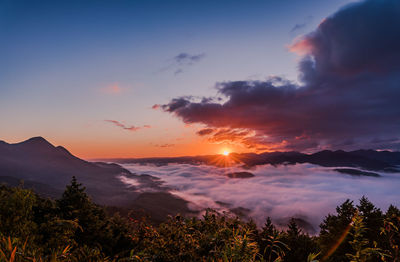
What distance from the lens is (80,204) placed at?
22.1 meters

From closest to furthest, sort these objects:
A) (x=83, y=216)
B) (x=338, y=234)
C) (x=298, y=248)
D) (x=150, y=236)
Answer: (x=150, y=236) → (x=83, y=216) → (x=298, y=248) → (x=338, y=234)

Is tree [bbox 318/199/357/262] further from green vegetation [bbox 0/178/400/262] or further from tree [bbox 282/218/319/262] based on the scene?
tree [bbox 282/218/319/262]

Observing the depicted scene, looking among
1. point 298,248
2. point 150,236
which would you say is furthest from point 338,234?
point 150,236

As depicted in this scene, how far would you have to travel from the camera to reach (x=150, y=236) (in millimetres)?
6938

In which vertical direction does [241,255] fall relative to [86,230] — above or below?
above

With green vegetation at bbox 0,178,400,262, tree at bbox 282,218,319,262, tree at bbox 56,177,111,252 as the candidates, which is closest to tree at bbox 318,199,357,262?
green vegetation at bbox 0,178,400,262

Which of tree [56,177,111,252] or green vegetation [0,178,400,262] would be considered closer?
green vegetation [0,178,400,262]

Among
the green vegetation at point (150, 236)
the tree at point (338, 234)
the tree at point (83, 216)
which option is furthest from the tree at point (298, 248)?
the tree at point (83, 216)

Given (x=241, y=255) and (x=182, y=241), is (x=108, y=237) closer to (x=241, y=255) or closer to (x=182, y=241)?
(x=182, y=241)

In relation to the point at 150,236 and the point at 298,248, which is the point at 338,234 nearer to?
the point at 298,248

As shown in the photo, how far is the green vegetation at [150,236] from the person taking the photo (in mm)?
4195

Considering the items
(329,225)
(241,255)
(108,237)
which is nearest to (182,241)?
(241,255)

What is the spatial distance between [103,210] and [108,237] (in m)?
8.98

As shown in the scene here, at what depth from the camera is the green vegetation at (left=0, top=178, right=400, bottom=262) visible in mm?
4195
